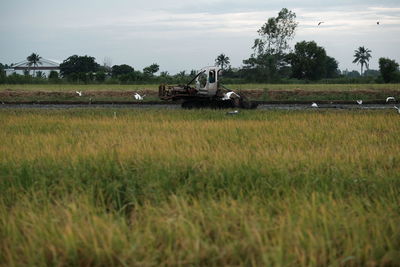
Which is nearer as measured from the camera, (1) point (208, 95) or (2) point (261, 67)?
(1) point (208, 95)

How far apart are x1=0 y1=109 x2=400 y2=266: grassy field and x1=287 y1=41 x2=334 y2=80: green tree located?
7733cm

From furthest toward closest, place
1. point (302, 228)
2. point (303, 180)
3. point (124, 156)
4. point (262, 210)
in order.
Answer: point (124, 156)
point (303, 180)
point (262, 210)
point (302, 228)

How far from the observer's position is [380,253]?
13.3 feet

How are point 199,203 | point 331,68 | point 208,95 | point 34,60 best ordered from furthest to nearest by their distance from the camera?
point 34,60 → point 331,68 → point 208,95 → point 199,203

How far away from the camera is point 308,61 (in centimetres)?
8688

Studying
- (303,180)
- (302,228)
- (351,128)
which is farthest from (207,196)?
(351,128)

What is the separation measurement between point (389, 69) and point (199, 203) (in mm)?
75630

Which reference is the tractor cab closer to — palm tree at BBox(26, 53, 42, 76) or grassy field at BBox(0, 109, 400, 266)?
grassy field at BBox(0, 109, 400, 266)

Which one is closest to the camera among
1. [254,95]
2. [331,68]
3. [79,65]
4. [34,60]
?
[254,95]

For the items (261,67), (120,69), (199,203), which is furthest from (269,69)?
(199,203)

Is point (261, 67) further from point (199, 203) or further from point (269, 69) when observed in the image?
point (199, 203)

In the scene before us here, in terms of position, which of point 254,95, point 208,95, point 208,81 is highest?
point 208,81

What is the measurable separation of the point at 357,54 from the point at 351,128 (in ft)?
471

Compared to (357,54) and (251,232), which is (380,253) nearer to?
(251,232)
